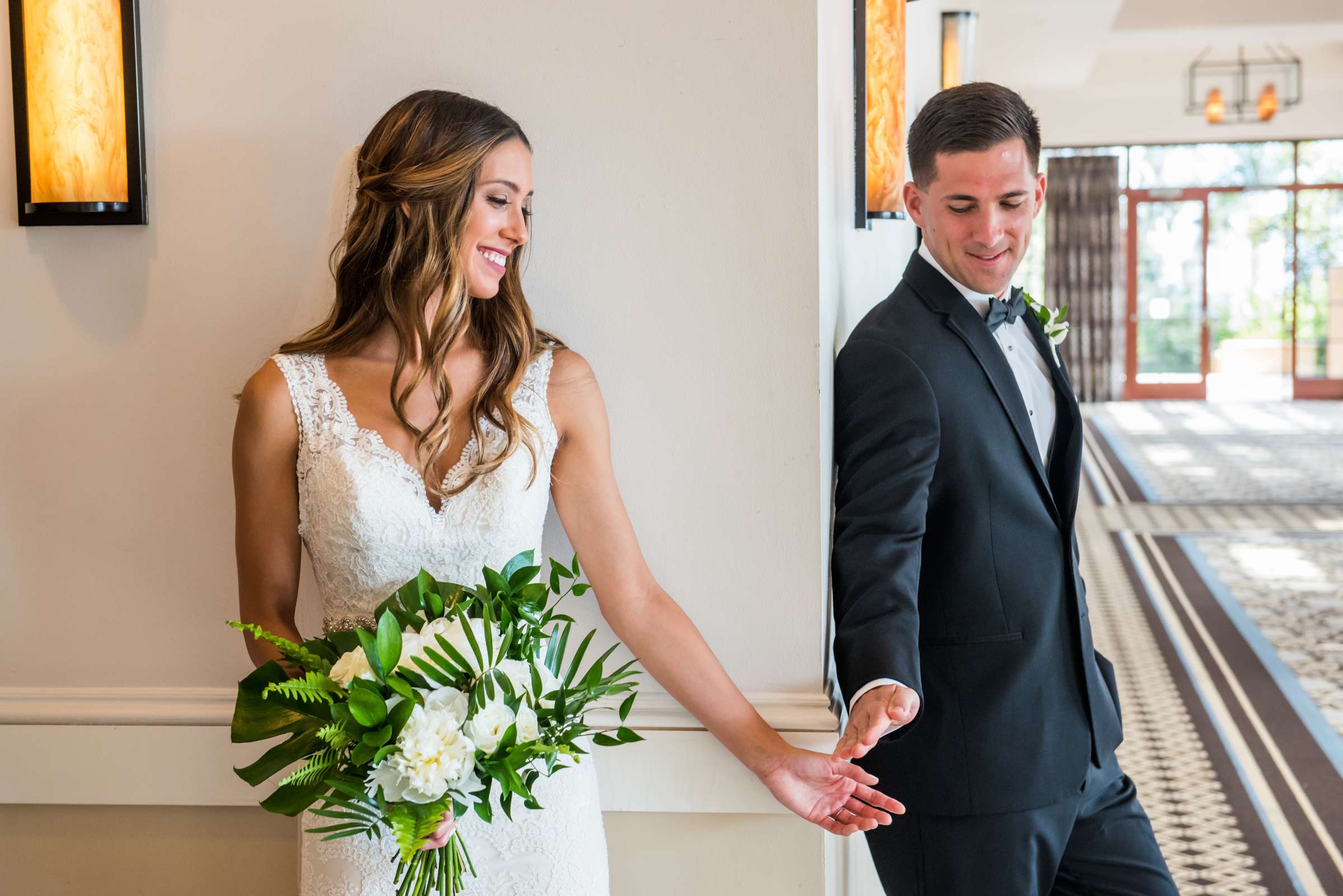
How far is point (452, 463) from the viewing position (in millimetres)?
1843

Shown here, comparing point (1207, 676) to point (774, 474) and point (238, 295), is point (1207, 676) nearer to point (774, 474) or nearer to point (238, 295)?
point (774, 474)

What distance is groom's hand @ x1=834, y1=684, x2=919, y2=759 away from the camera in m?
1.73

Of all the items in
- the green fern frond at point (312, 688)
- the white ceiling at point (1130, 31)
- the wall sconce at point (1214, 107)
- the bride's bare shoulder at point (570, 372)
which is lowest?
the green fern frond at point (312, 688)

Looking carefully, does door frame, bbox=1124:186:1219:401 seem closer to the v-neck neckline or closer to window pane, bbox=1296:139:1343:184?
window pane, bbox=1296:139:1343:184

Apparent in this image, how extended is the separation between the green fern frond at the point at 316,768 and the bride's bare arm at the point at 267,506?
404 millimetres

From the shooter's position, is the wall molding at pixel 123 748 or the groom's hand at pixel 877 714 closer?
the groom's hand at pixel 877 714

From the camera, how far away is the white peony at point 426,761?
138cm

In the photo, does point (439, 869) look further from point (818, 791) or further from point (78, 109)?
point (78, 109)

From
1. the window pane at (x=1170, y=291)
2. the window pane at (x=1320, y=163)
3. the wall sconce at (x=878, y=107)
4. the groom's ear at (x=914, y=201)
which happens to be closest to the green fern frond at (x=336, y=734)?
the groom's ear at (x=914, y=201)

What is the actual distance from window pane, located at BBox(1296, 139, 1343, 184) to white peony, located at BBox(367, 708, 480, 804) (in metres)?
16.9

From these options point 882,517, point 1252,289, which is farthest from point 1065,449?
point 1252,289

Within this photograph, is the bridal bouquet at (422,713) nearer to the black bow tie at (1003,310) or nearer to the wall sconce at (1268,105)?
the black bow tie at (1003,310)

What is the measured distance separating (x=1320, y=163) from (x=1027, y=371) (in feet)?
52.1

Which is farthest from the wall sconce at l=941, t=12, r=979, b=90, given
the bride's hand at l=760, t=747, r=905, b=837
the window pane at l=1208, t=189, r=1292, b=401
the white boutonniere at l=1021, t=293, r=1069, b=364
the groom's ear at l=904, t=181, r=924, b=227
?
the window pane at l=1208, t=189, r=1292, b=401
